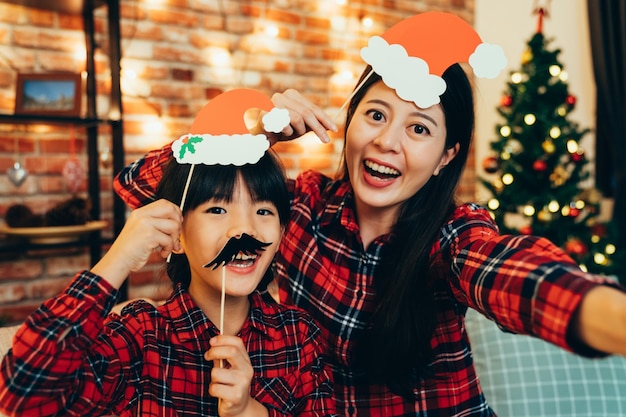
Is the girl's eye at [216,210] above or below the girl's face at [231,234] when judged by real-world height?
above

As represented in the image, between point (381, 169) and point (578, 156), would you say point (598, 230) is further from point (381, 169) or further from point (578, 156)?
point (381, 169)

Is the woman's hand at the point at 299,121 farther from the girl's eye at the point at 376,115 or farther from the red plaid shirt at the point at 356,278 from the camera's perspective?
the red plaid shirt at the point at 356,278

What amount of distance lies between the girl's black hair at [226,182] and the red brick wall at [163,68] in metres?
0.83

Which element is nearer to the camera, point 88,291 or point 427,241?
point 88,291

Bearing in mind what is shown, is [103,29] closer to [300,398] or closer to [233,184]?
[233,184]

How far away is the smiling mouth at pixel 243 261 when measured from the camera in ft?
3.33

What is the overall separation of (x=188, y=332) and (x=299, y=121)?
45 cm

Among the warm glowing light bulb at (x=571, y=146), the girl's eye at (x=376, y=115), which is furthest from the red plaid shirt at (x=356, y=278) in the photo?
the warm glowing light bulb at (x=571, y=146)

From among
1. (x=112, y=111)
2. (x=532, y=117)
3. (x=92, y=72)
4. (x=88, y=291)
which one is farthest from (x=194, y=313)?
(x=532, y=117)

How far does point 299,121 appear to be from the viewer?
1.12 meters

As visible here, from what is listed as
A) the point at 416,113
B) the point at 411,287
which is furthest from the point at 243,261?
the point at 416,113

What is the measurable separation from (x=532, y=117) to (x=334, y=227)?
2018mm

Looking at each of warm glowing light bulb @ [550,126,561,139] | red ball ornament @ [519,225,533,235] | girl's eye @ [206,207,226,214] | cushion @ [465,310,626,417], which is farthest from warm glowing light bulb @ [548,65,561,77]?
girl's eye @ [206,207,226,214]

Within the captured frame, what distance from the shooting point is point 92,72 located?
8.13 ft
